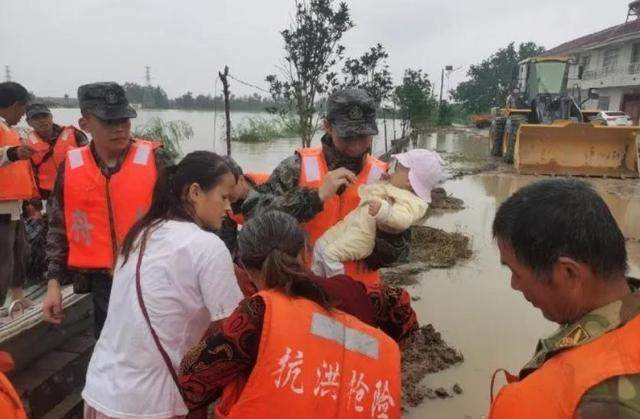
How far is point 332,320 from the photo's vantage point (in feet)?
4.29

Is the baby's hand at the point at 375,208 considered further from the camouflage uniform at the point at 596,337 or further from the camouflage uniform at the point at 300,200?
the camouflage uniform at the point at 596,337

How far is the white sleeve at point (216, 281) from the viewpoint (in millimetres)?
1467

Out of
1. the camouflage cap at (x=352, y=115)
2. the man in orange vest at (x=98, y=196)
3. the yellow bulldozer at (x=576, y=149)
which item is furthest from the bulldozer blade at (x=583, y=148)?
the man in orange vest at (x=98, y=196)

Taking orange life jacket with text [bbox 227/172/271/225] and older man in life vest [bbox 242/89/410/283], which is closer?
older man in life vest [bbox 242/89/410/283]

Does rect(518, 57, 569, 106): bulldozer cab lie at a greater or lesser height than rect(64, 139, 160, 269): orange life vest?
greater

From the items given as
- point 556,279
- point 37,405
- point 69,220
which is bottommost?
point 37,405

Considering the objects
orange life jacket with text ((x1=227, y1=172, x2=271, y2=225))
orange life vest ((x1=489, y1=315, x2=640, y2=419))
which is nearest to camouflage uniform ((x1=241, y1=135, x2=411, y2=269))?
orange life jacket with text ((x1=227, y1=172, x2=271, y2=225))

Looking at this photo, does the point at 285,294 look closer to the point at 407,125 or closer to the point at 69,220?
the point at 69,220

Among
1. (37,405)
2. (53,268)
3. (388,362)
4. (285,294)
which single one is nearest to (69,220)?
(53,268)

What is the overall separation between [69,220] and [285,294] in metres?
1.43

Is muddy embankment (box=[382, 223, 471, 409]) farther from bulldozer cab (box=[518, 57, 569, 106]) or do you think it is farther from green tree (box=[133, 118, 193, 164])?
bulldozer cab (box=[518, 57, 569, 106])

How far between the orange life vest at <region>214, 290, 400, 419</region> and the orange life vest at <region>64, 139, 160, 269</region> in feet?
4.06

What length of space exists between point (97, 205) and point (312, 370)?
1480 mm

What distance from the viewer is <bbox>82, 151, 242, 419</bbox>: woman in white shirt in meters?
1.47
